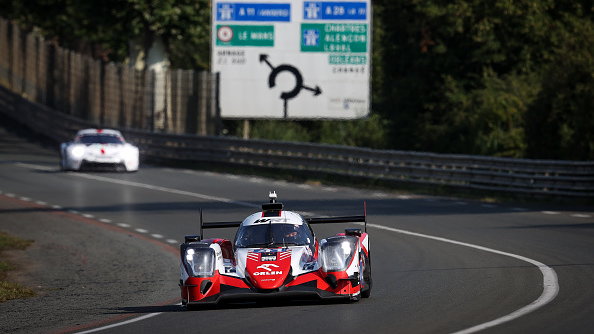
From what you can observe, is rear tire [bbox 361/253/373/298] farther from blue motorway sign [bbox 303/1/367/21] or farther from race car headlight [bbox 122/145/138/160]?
blue motorway sign [bbox 303/1/367/21]

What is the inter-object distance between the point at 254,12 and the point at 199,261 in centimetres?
2838

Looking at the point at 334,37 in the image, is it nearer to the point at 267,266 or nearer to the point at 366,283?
the point at 366,283

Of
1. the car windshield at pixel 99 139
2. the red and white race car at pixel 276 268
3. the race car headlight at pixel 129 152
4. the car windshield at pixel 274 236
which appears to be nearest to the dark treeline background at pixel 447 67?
the race car headlight at pixel 129 152

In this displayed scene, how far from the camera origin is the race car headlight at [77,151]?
3934 cm

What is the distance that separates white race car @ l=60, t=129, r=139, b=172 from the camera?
3938 cm

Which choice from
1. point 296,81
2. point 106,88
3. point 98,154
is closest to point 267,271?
point 98,154

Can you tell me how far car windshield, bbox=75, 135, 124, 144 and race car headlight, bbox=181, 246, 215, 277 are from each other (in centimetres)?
2503

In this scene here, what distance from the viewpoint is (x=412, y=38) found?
48.9m

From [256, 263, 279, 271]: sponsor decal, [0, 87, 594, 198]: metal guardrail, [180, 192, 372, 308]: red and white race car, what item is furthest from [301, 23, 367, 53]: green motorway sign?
[256, 263, 279, 271]: sponsor decal

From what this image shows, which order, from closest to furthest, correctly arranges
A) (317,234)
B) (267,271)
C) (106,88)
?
1. (267,271)
2. (317,234)
3. (106,88)

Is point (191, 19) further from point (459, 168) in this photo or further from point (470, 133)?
point (459, 168)

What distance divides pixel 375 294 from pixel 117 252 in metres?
8.21

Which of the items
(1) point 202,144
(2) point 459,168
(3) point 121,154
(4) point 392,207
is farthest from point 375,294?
(1) point 202,144

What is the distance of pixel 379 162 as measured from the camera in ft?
120
